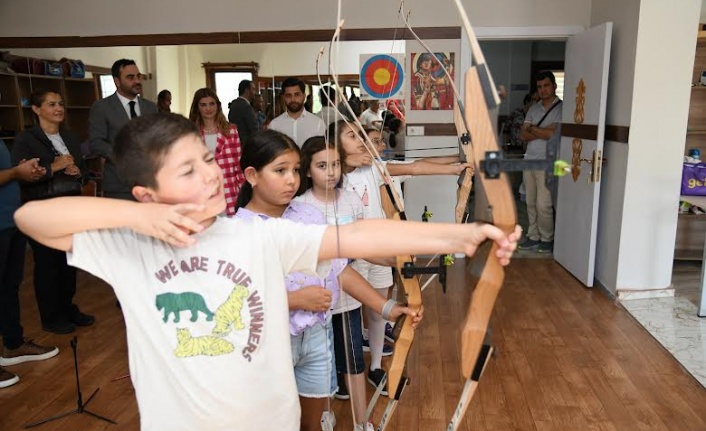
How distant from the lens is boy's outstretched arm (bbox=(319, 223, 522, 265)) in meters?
0.81

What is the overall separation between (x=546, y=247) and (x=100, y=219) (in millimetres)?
4014

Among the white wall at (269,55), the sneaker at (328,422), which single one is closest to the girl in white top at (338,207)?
the sneaker at (328,422)

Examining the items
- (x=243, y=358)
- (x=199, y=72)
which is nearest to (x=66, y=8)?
(x=199, y=72)

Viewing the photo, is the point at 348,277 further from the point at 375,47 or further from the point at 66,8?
the point at 66,8

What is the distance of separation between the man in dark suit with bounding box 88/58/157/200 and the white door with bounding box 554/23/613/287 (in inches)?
100

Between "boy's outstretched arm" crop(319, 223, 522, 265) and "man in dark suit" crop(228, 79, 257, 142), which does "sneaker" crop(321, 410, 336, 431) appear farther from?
"man in dark suit" crop(228, 79, 257, 142)

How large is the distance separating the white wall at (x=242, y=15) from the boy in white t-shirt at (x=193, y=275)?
3369 mm

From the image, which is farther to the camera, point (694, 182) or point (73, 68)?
point (73, 68)

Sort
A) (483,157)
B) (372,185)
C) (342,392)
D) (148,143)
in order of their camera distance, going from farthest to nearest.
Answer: (342,392), (372,185), (148,143), (483,157)

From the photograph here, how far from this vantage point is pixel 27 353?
259 cm

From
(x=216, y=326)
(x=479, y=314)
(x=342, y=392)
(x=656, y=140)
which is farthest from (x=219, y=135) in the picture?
(x=479, y=314)

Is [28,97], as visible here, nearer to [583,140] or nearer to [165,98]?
[165,98]

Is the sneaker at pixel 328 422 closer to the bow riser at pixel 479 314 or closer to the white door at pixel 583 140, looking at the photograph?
the bow riser at pixel 479 314

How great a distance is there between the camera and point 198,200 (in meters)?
0.91
